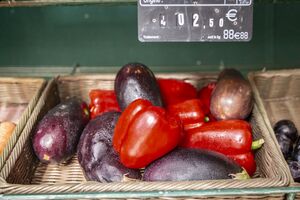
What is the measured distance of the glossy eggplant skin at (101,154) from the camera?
1.20 m

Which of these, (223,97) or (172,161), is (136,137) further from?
(223,97)

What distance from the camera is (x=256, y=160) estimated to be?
1.37 metres

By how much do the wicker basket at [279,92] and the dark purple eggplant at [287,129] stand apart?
0.11 m

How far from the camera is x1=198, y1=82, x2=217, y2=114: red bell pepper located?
1526 mm

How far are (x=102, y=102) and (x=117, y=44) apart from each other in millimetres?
852

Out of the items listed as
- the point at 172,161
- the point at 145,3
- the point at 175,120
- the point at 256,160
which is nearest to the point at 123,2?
the point at 145,3

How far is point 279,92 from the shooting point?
1.69 meters

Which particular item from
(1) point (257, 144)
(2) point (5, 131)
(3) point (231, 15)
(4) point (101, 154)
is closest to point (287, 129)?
(1) point (257, 144)

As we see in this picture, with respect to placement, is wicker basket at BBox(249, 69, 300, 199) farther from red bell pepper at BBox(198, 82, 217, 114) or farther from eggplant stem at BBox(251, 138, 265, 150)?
eggplant stem at BBox(251, 138, 265, 150)

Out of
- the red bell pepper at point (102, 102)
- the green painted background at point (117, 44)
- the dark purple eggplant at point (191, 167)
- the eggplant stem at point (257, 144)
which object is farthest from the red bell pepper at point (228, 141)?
the green painted background at point (117, 44)

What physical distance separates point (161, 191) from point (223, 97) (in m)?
0.48

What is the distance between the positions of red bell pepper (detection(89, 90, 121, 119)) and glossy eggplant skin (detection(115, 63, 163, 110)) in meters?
0.10

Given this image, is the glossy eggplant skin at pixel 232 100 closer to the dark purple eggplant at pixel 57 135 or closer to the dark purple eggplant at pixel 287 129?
the dark purple eggplant at pixel 287 129

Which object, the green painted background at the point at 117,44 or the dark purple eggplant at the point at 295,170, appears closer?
the dark purple eggplant at the point at 295,170
